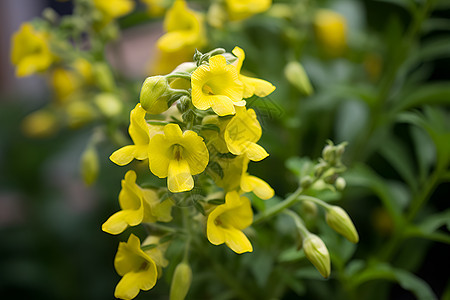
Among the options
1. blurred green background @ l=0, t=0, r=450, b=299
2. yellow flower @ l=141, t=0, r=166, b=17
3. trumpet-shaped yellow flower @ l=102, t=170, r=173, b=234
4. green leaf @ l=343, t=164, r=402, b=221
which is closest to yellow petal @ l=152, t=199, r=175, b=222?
trumpet-shaped yellow flower @ l=102, t=170, r=173, b=234

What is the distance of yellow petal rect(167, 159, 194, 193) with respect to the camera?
0.29m

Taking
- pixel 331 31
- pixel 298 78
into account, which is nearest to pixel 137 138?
pixel 298 78

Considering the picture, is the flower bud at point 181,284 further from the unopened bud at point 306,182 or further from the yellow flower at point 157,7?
the yellow flower at point 157,7

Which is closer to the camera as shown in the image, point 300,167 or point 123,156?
point 123,156

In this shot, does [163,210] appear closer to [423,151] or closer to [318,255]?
[318,255]

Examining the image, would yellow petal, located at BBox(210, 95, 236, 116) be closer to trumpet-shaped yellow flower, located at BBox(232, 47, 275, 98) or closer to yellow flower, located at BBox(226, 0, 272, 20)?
trumpet-shaped yellow flower, located at BBox(232, 47, 275, 98)

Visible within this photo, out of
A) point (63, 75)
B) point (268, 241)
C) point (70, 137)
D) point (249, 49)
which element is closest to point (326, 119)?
point (249, 49)

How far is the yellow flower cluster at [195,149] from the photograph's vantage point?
11.8 inches

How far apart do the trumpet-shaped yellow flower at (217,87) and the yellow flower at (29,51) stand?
280mm

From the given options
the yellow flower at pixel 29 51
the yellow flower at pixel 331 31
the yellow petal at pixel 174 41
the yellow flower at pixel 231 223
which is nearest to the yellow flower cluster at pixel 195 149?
the yellow flower at pixel 231 223

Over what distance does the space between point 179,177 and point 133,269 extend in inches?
3.8

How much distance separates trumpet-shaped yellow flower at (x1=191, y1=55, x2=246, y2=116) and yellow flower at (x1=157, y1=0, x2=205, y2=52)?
0.46 ft

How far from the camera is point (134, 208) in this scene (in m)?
0.34

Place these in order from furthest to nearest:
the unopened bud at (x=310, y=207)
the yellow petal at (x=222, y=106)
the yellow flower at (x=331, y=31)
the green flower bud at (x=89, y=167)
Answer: the yellow flower at (x=331, y=31) < the green flower bud at (x=89, y=167) < the unopened bud at (x=310, y=207) < the yellow petal at (x=222, y=106)
